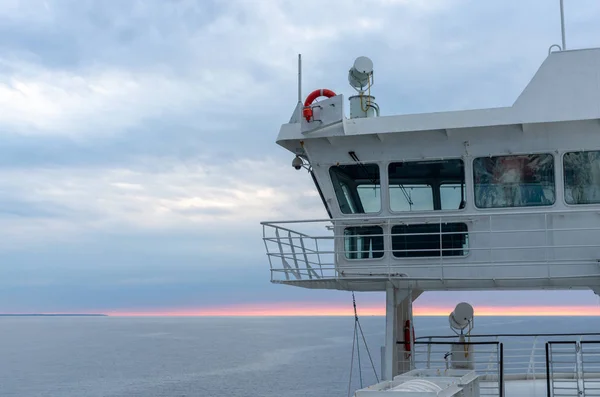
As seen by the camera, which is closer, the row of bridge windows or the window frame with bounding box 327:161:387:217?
the row of bridge windows

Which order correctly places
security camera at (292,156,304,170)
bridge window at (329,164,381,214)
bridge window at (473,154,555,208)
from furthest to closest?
security camera at (292,156,304,170) → bridge window at (329,164,381,214) → bridge window at (473,154,555,208)

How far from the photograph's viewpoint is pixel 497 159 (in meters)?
12.3

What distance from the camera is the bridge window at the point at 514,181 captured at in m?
12.1

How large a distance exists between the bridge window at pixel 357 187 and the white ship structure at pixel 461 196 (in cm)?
2

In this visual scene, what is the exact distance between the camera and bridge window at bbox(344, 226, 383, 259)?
Answer: 1271 cm

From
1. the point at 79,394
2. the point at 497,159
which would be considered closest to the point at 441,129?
the point at 497,159

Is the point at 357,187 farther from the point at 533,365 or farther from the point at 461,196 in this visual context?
the point at 533,365

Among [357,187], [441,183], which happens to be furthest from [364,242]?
[441,183]

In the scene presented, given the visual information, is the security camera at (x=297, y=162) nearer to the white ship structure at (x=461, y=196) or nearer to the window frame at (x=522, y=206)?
the white ship structure at (x=461, y=196)

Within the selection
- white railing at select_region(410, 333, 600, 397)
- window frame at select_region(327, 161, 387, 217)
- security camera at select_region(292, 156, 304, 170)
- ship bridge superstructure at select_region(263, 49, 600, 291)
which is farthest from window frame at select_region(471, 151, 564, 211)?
security camera at select_region(292, 156, 304, 170)

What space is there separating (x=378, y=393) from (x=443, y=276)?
4707 millimetres

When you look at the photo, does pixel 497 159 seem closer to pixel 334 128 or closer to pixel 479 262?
pixel 479 262

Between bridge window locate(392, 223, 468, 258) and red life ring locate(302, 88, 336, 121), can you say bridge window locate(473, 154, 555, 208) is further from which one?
red life ring locate(302, 88, 336, 121)

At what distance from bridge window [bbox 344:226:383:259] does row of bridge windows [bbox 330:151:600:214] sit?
39cm
